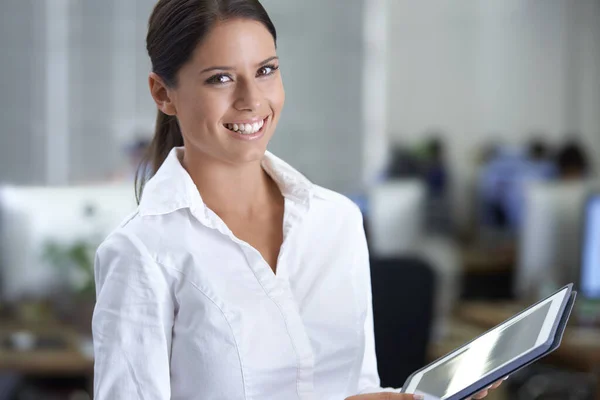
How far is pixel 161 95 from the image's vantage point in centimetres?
128

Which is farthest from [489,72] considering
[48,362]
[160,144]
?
[160,144]

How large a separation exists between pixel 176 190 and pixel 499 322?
8.36 feet

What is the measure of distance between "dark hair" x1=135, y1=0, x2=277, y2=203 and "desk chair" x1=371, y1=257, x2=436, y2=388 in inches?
69.7

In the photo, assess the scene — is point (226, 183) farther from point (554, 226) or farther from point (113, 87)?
point (113, 87)

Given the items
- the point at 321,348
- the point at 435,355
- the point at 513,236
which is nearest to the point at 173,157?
the point at 321,348

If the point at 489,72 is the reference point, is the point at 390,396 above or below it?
below

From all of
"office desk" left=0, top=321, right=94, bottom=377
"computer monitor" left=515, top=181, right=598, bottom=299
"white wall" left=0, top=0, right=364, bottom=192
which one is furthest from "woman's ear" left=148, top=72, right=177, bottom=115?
"white wall" left=0, top=0, right=364, bottom=192

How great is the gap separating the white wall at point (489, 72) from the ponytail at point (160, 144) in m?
7.37

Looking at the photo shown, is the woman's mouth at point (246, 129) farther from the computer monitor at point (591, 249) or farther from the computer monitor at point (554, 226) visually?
the computer monitor at point (554, 226)

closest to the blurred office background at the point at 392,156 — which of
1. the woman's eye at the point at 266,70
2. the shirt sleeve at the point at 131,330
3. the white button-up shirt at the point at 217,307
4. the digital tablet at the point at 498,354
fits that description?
the woman's eye at the point at 266,70

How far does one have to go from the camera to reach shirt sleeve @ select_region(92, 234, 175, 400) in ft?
3.79

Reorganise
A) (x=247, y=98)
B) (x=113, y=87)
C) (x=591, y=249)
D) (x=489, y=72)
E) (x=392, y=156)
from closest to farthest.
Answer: (x=247, y=98) < (x=591, y=249) < (x=113, y=87) < (x=392, y=156) < (x=489, y=72)

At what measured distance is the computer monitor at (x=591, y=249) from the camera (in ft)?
12.5

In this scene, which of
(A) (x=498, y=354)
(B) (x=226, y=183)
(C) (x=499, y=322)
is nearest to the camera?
(A) (x=498, y=354)
